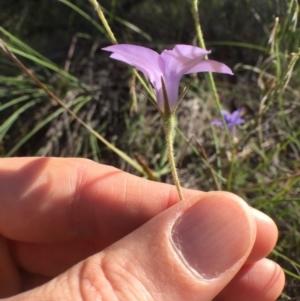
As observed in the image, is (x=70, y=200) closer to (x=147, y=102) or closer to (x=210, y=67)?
(x=210, y=67)

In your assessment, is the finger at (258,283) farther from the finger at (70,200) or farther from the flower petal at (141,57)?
the flower petal at (141,57)

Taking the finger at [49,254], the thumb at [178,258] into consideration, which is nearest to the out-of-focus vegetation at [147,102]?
the finger at [49,254]

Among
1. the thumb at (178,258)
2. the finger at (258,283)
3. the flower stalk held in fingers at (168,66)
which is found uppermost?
the flower stalk held in fingers at (168,66)

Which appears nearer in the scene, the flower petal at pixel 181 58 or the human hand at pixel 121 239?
the flower petal at pixel 181 58

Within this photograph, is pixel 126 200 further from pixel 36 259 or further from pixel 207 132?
pixel 207 132

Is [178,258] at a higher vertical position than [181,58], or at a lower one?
lower

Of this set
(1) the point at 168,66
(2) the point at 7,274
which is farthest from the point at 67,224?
(1) the point at 168,66

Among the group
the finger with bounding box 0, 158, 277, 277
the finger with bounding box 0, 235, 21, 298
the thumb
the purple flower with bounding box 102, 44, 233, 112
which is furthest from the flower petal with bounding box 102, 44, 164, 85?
the finger with bounding box 0, 235, 21, 298
